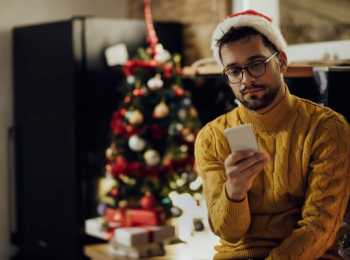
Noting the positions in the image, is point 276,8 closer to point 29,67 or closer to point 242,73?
Result: point 242,73

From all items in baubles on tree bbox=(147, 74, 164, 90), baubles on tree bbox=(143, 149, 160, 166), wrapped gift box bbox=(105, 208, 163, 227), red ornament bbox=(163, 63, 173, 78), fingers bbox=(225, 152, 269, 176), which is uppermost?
red ornament bbox=(163, 63, 173, 78)

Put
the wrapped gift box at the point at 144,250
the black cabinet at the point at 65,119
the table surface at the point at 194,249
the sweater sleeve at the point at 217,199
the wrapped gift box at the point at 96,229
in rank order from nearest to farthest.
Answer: the sweater sleeve at the point at 217,199, the table surface at the point at 194,249, the wrapped gift box at the point at 144,250, the wrapped gift box at the point at 96,229, the black cabinet at the point at 65,119

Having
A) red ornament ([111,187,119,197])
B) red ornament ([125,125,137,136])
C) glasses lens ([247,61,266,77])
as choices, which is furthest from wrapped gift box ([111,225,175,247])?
glasses lens ([247,61,266,77])

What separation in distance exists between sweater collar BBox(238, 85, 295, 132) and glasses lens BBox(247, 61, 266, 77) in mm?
105

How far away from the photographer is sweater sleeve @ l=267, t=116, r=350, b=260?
68.1 inches

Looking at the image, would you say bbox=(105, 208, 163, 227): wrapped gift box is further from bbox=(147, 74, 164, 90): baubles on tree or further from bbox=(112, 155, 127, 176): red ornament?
bbox=(147, 74, 164, 90): baubles on tree

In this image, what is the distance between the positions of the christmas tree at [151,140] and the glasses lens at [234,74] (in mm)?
1562

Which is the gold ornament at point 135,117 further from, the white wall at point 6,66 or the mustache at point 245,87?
the mustache at point 245,87

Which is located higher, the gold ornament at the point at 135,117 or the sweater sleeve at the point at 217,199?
the gold ornament at the point at 135,117

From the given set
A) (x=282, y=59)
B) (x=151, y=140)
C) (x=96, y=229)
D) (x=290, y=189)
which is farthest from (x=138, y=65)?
(x=290, y=189)

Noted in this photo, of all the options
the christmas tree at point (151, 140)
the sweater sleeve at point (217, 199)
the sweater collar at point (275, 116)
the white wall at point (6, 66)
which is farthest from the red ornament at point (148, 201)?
the sweater collar at point (275, 116)

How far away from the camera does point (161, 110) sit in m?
3.36

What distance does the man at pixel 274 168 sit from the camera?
1.73m

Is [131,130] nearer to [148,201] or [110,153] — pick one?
[110,153]
